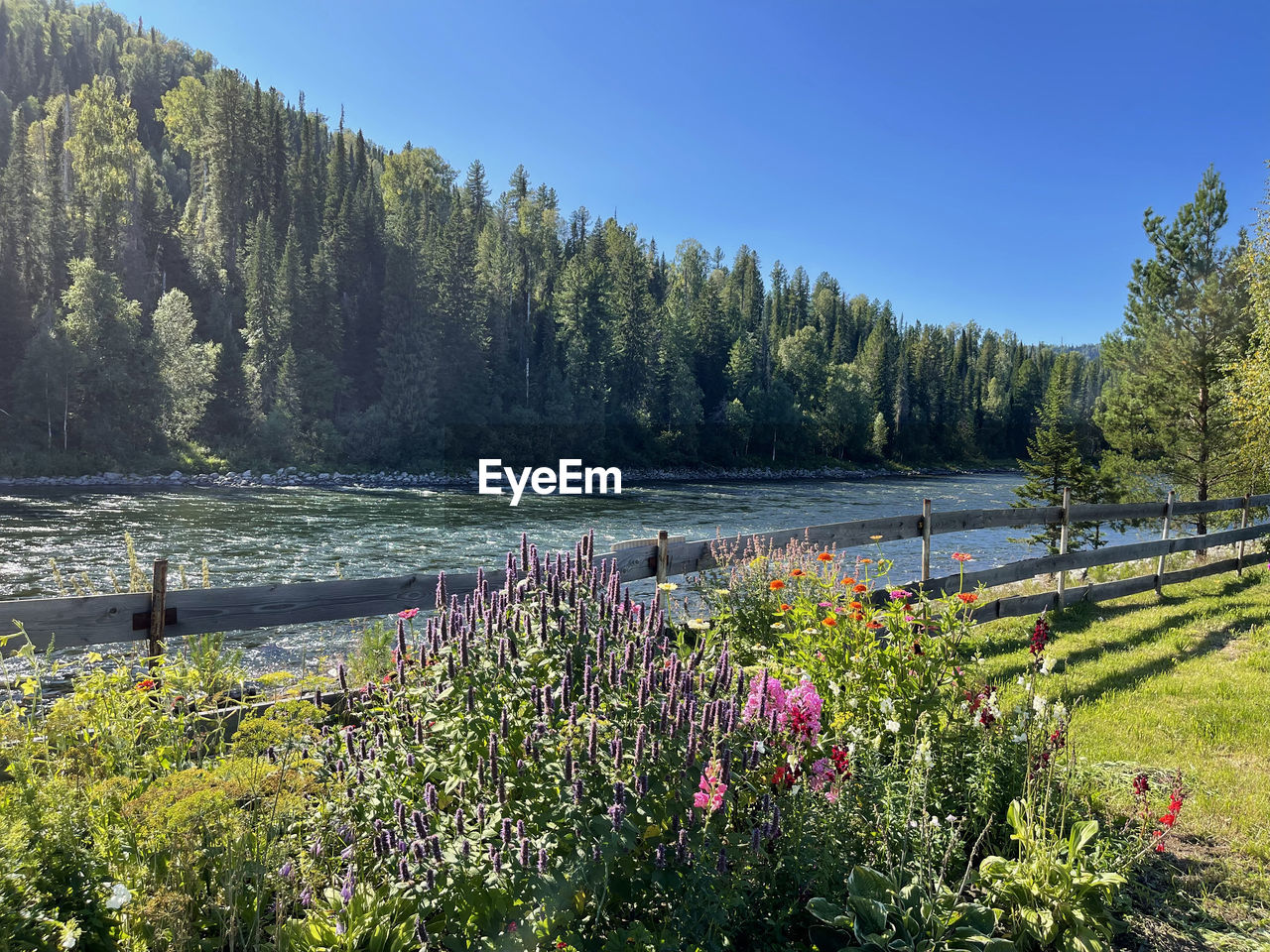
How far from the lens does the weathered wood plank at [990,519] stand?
25.2 ft

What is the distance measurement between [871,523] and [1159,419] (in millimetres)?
15961

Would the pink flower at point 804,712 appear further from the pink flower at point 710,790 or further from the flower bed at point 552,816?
the pink flower at point 710,790

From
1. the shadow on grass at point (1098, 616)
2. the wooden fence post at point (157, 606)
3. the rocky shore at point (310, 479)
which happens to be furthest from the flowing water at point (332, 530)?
the shadow on grass at point (1098, 616)

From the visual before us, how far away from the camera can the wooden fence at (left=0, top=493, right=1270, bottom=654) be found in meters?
3.66

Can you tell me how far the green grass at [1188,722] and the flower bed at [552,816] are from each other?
319 millimetres

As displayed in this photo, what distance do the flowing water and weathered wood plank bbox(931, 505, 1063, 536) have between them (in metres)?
2.55

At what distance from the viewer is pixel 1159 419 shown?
18.2 metres

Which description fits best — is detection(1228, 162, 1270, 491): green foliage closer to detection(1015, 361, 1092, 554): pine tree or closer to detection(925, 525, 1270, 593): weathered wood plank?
detection(1015, 361, 1092, 554): pine tree

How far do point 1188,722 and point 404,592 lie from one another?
5887mm

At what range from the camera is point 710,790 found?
2.25 meters

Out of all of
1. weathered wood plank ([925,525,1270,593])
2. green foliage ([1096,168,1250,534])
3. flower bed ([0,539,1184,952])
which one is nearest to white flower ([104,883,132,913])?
flower bed ([0,539,1184,952])

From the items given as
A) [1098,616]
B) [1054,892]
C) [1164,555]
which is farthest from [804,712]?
[1164,555]

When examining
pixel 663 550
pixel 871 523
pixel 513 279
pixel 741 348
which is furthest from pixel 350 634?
pixel 741 348

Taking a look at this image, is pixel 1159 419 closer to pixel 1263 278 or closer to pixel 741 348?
pixel 1263 278
